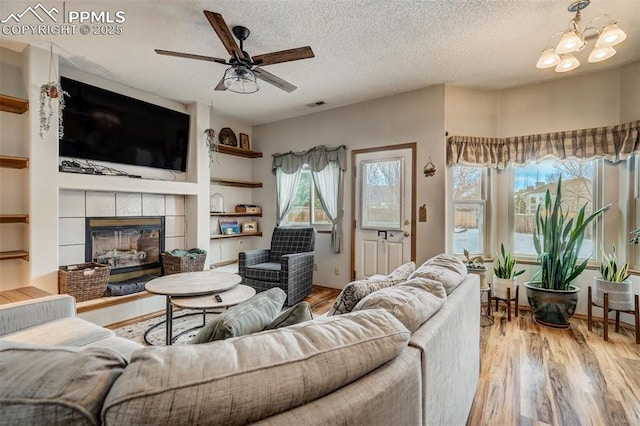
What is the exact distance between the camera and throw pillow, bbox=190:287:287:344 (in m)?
0.92

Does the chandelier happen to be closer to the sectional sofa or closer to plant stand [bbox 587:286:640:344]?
plant stand [bbox 587:286:640:344]

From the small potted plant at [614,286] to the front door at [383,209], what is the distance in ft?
5.78

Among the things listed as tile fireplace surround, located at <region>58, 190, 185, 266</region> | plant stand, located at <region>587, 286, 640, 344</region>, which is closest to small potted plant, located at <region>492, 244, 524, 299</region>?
plant stand, located at <region>587, 286, 640, 344</region>

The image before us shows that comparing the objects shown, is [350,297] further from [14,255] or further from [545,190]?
[545,190]

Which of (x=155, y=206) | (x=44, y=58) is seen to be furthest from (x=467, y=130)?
(x=44, y=58)

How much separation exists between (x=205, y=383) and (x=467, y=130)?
3.87 m

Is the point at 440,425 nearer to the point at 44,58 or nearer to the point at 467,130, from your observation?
the point at 467,130

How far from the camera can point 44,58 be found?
2.71 m

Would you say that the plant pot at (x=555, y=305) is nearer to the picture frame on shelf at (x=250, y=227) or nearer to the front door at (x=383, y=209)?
the front door at (x=383, y=209)

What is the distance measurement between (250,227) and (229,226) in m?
0.38

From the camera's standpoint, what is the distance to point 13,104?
104 inches

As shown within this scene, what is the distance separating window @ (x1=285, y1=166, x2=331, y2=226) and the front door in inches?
26.0

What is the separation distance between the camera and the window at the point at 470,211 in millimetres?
3691

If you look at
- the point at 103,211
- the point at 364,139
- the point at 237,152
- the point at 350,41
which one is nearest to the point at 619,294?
the point at 364,139
